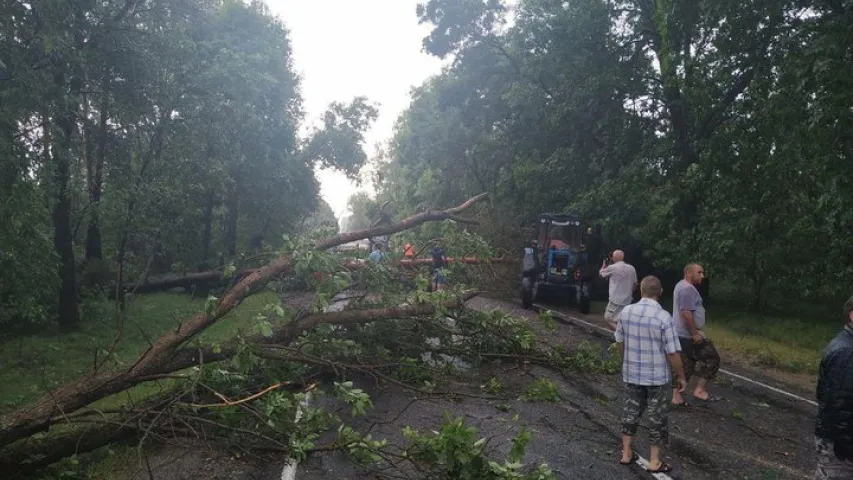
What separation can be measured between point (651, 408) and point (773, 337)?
9.46 metres

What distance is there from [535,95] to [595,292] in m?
7.23

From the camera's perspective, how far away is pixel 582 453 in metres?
5.44

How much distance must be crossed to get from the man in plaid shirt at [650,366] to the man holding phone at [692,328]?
1.73 metres

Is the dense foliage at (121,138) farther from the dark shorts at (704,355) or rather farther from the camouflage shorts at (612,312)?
the dark shorts at (704,355)

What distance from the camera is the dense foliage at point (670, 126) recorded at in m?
10.9

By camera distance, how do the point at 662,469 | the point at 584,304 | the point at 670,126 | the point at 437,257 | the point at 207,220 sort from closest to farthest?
the point at 662,469 → the point at 437,257 → the point at 584,304 → the point at 670,126 → the point at 207,220

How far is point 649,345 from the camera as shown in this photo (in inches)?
201

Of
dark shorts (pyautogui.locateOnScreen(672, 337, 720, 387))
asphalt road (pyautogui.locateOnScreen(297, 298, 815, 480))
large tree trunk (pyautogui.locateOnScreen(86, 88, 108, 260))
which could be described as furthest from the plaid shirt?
large tree trunk (pyautogui.locateOnScreen(86, 88, 108, 260))

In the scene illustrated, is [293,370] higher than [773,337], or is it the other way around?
[293,370]

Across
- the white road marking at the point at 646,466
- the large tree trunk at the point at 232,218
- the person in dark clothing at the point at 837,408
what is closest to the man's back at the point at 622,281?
the white road marking at the point at 646,466

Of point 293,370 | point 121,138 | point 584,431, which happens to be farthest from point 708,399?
point 121,138

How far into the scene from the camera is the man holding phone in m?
6.77

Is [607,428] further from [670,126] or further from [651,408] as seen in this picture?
[670,126]

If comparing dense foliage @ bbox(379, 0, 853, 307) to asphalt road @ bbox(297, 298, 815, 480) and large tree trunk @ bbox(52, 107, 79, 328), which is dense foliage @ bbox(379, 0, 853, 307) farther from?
large tree trunk @ bbox(52, 107, 79, 328)
